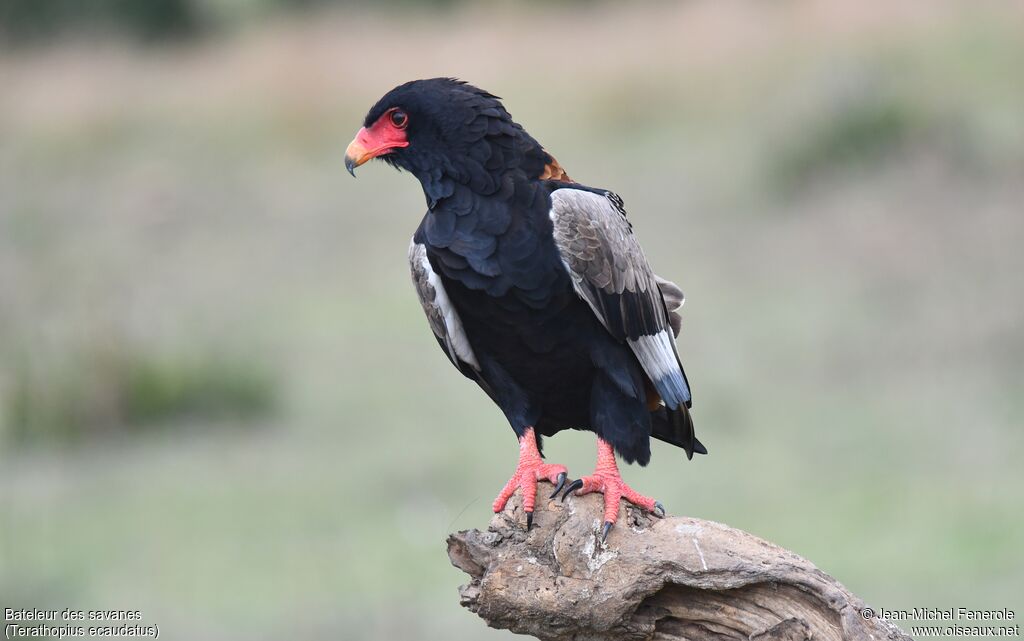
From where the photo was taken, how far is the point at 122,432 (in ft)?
43.0

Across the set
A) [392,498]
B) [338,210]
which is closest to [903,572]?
[392,498]

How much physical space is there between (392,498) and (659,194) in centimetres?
898

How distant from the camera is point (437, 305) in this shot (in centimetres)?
544

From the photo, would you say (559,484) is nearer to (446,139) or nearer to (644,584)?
(644,584)

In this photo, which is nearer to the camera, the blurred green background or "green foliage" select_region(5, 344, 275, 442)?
the blurred green background

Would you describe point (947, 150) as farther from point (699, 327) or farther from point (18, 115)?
point (18, 115)

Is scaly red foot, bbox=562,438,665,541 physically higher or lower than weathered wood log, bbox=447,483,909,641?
higher

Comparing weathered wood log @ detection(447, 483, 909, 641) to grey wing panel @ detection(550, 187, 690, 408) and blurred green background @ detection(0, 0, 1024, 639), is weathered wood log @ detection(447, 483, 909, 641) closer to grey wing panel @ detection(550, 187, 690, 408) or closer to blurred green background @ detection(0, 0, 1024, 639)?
grey wing panel @ detection(550, 187, 690, 408)

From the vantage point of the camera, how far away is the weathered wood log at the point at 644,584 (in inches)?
181

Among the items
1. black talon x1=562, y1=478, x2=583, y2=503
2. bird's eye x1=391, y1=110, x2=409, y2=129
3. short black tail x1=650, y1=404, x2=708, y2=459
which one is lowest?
black talon x1=562, y1=478, x2=583, y2=503

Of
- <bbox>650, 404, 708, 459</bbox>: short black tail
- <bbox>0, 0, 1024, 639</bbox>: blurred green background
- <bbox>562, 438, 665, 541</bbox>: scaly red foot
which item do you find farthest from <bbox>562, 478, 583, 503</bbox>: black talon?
<bbox>0, 0, 1024, 639</bbox>: blurred green background

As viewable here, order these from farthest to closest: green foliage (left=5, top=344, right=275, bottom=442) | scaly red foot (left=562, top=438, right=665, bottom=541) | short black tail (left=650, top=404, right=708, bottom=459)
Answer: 1. green foliage (left=5, top=344, right=275, bottom=442)
2. short black tail (left=650, top=404, right=708, bottom=459)
3. scaly red foot (left=562, top=438, right=665, bottom=541)

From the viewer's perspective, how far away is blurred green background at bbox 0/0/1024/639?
10.4 m

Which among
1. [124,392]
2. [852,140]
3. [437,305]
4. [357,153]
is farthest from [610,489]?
[852,140]
